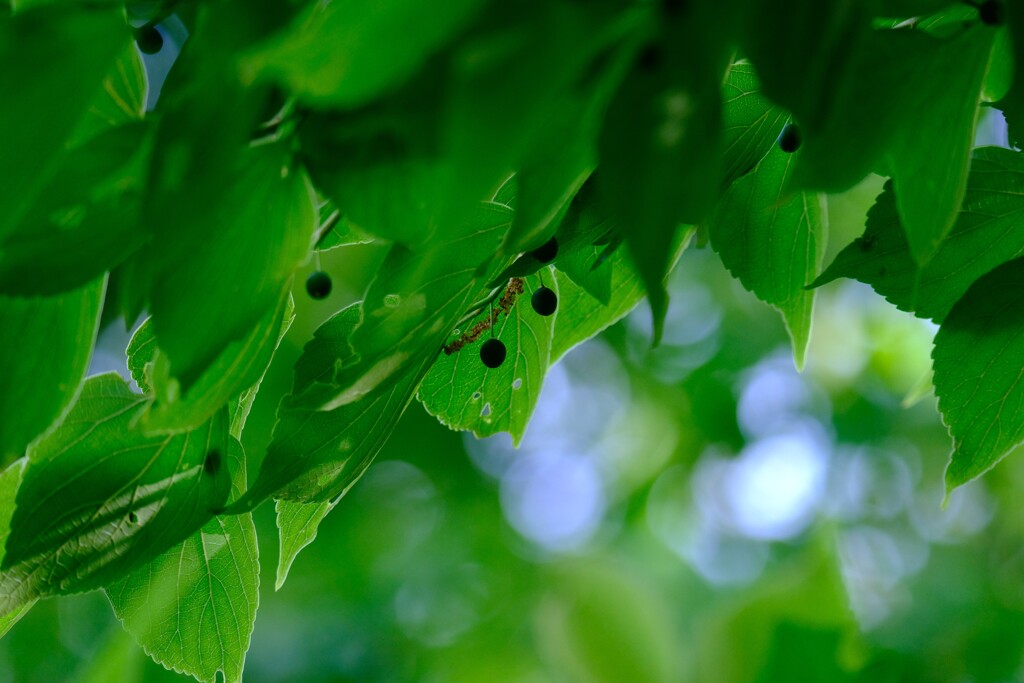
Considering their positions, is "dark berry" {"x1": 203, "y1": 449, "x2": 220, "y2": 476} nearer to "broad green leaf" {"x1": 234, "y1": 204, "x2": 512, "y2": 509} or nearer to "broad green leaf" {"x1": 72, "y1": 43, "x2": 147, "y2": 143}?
"broad green leaf" {"x1": 234, "y1": 204, "x2": 512, "y2": 509}

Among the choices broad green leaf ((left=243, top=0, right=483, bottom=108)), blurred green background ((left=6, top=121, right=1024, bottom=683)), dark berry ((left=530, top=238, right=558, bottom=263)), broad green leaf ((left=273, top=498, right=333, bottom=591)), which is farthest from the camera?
blurred green background ((left=6, top=121, right=1024, bottom=683))

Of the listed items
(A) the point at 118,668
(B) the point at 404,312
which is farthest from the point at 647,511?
(B) the point at 404,312

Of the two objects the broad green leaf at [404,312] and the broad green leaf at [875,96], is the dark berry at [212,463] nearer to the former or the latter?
the broad green leaf at [404,312]

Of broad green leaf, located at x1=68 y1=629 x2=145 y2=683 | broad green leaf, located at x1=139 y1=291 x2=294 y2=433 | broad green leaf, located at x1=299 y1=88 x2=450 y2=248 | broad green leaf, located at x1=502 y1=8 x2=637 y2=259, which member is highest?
broad green leaf, located at x1=299 y1=88 x2=450 y2=248

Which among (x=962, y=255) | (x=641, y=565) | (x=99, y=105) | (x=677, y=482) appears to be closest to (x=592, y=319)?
(x=962, y=255)

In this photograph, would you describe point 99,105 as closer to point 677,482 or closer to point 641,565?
point 641,565

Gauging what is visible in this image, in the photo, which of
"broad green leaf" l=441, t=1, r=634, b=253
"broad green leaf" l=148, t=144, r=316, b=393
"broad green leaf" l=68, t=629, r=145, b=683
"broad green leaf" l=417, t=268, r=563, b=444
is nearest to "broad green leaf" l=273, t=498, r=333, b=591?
"broad green leaf" l=417, t=268, r=563, b=444
